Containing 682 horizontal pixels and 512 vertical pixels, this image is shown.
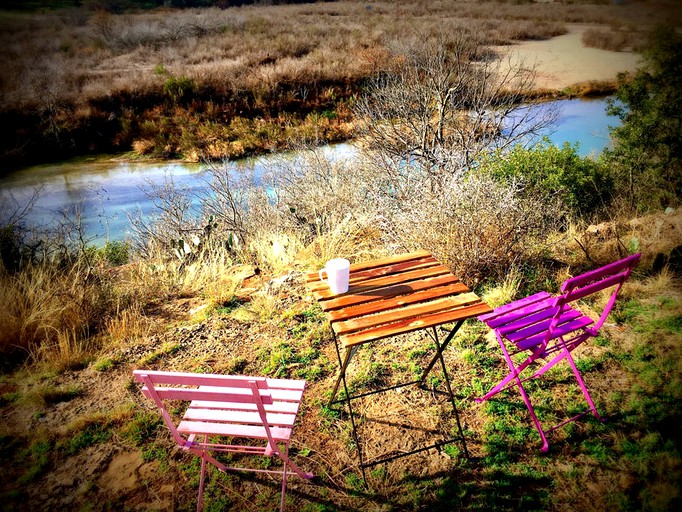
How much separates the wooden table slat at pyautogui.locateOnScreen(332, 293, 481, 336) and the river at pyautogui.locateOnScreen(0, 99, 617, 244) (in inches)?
383

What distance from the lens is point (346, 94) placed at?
760 inches

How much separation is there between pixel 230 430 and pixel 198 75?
20.0 m

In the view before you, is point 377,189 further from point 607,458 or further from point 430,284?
point 607,458

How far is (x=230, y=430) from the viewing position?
2.10 meters

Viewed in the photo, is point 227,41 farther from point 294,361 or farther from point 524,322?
point 524,322

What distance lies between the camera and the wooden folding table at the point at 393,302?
82.9 inches

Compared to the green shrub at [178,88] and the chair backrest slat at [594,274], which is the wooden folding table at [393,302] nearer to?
the chair backrest slat at [594,274]

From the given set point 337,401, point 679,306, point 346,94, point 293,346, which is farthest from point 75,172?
point 679,306

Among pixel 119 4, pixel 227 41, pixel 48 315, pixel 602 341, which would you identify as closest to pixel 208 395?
pixel 48 315

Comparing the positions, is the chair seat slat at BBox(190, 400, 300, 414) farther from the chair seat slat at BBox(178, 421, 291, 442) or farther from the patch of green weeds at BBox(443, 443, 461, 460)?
the patch of green weeds at BBox(443, 443, 461, 460)

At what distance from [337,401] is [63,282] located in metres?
3.31

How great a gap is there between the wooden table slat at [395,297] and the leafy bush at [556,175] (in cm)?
404

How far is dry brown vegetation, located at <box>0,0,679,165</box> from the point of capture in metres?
15.6

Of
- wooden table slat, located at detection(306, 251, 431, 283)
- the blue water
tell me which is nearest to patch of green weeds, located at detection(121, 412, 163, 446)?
wooden table slat, located at detection(306, 251, 431, 283)
